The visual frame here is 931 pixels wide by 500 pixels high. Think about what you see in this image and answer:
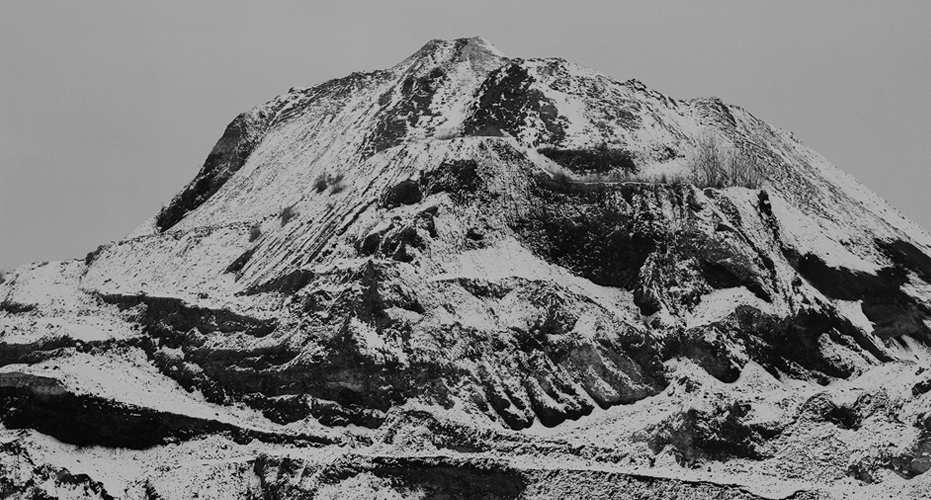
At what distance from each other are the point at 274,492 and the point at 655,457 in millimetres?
18857

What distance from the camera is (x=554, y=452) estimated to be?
84688 mm

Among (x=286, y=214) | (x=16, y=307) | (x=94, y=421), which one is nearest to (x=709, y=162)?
(x=286, y=214)

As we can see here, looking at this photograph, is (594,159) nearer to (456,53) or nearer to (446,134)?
(446,134)

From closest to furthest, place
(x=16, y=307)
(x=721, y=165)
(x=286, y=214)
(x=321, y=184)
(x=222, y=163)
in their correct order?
1. (x=16, y=307)
2. (x=286, y=214)
3. (x=721, y=165)
4. (x=321, y=184)
5. (x=222, y=163)

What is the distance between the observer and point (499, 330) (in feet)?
303

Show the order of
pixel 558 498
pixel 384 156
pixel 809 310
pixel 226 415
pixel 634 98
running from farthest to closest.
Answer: pixel 634 98 → pixel 384 156 → pixel 809 310 → pixel 226 415 → pixel 558 498

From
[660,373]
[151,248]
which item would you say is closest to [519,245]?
[660,373]

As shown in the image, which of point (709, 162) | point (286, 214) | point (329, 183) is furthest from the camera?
point (329, 183)

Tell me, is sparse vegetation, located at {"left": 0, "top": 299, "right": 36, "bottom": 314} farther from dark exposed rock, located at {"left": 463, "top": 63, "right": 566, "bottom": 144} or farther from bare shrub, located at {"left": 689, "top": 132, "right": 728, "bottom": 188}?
bare shrub, located at {"left": 689, "top": 132, "right": 728, "bottom": 188}

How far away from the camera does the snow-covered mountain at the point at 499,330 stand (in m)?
83.5

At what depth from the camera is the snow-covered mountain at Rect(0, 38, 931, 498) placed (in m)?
83.5

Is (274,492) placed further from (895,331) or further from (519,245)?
(895,331)

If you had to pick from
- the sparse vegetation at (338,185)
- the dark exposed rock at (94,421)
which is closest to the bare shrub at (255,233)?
the sparse vegetation at (338,185)

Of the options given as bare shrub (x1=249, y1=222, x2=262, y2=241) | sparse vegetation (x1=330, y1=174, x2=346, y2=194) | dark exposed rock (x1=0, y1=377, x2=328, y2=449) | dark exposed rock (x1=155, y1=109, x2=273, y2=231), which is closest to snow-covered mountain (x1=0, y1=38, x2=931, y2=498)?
dark exposed rock (x1=0, y1=377, x2=328, y2=449)
